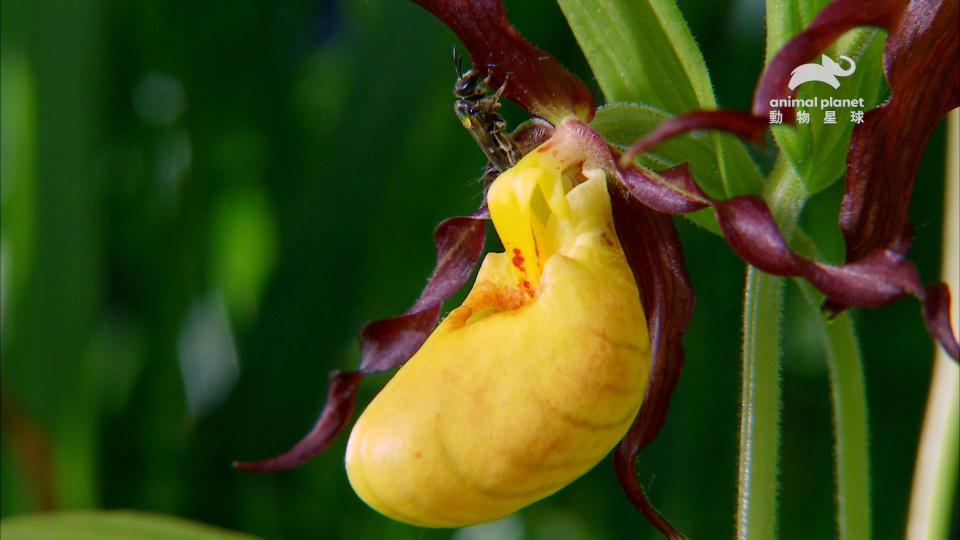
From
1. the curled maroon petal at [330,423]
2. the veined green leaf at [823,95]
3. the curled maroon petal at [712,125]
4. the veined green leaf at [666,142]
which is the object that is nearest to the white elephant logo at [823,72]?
the veined green leaf at [823,95]

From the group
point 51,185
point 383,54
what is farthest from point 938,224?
point 51,185

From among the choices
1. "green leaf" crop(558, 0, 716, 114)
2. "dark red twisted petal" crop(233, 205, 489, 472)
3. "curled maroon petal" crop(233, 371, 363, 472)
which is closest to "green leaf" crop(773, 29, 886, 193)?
"green leaf" crop(558, 0, 716, 114)

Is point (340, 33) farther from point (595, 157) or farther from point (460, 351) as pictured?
point (460, 351)

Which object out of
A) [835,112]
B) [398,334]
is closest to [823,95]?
[835,112]

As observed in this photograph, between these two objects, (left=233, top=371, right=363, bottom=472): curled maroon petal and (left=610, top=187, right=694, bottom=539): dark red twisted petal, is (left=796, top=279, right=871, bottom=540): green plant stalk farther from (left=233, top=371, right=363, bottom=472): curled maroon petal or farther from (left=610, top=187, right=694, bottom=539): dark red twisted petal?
(left=233, top=371, right=363, bottom=472): curled maroon petal

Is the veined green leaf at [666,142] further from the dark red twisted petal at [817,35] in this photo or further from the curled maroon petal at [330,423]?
the curled maroon petal at [330,423]

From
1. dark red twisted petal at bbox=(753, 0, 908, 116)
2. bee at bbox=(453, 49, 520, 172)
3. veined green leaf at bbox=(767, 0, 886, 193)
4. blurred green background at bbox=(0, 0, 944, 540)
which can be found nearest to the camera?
dark red twisted petal at bbox=(753, 0, 908, 116)

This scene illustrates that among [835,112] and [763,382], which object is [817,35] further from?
[763,382]

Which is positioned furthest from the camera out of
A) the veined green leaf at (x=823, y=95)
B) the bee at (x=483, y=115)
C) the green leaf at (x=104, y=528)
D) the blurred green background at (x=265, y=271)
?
the blurred green background at (x=265, y=271)
